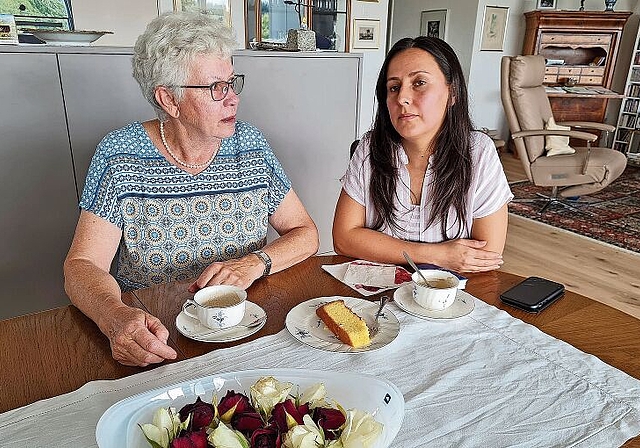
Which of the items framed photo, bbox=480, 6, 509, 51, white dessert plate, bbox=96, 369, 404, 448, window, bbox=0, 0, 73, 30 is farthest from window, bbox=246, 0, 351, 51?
white dessert plate, bbox=96, 369, 404, 448

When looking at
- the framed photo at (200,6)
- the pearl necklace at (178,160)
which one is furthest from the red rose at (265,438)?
the framed photo at (200,6)

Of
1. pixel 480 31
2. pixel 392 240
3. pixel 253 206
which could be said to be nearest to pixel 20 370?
pixel 253 206

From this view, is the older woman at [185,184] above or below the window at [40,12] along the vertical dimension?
below

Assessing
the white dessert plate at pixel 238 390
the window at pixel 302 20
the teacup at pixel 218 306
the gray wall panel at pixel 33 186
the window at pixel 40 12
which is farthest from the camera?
the window at pixel 302 20

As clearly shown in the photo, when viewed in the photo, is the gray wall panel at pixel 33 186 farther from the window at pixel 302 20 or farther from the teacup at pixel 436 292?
the window at pixel 302 20

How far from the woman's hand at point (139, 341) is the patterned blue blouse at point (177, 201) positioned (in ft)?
1.43

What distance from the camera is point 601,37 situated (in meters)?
6.06

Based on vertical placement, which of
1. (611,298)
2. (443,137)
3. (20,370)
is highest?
(443,137)

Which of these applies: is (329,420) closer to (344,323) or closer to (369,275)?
(344,323)

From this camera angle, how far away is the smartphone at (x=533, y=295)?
106 centimetres

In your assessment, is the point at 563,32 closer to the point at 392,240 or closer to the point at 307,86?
the point at 307,86

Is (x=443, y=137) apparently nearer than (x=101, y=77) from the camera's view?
Yes

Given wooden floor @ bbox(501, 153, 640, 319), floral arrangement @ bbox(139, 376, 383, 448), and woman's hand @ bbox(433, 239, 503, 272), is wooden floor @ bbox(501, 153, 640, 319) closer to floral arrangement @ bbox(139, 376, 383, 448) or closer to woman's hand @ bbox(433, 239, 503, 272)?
woman's hand @ bbox(433, 239, 503, 272)

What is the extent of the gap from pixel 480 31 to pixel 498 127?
1.26 meters
